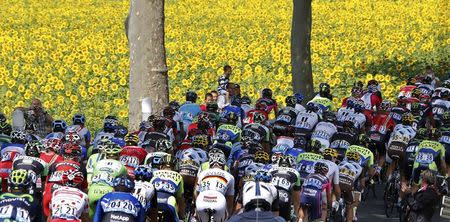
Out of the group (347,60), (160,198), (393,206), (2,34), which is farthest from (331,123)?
(2,34)

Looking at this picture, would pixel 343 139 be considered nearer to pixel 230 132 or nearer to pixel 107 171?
pixel 230 132

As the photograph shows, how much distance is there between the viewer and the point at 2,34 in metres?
46.9

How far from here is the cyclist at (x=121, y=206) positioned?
1432cm

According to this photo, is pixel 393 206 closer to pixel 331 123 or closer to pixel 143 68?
pixel 331 123

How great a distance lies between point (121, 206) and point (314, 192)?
484 centimetres

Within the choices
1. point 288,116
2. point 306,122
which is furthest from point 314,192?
point 306,122

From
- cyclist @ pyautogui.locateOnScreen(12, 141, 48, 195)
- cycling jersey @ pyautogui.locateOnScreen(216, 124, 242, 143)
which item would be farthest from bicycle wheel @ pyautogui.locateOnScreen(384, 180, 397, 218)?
cyclist @ pyautogui.locateOnScreen(12, 141, 48, 195)

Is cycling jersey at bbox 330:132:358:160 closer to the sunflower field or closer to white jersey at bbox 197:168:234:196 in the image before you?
white jersey at bbox 197:168:234:196

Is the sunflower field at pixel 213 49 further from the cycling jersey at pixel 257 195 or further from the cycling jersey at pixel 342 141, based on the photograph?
the cycling jersey at pixel 257 195

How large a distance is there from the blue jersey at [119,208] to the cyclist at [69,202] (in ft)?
0.81

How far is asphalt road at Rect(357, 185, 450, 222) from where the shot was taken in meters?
22.6

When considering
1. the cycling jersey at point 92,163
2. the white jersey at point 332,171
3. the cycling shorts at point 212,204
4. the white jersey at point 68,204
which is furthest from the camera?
the white jersey at point 332,171

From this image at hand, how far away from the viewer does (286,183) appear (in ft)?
57.1

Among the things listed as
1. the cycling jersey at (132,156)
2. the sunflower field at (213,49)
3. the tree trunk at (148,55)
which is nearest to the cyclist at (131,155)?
the cycling jersey at (132,156)
